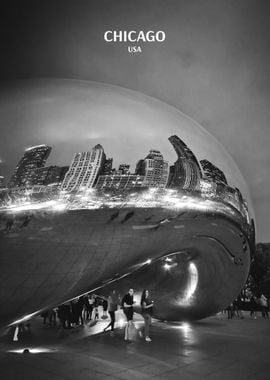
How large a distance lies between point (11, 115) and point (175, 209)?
6.26ft

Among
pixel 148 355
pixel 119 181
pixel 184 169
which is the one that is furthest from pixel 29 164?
pixel 148 355

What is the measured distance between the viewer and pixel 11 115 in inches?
113

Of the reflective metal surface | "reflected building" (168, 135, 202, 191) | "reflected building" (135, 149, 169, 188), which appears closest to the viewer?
the reflective metal surface

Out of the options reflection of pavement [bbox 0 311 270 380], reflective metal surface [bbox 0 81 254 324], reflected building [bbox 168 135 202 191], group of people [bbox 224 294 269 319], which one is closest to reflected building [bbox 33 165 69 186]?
reflective metal surface [bbox 0 81 254 324]

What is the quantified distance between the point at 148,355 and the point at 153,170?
9.05 ft

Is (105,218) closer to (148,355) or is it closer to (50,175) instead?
(50,175)

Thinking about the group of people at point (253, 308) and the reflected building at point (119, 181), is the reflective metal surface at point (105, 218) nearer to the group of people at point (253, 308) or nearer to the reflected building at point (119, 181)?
the reflected building at point (119, 181)

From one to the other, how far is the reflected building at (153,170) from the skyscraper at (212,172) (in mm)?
617

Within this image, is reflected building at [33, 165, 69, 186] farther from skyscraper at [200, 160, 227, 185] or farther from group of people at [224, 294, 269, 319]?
group of people at [224, 294, 269, 319]

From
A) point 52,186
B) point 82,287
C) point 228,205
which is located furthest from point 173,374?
point 52,186

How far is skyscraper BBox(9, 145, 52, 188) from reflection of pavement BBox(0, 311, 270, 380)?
1.77 metres

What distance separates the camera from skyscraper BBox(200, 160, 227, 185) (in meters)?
3.55

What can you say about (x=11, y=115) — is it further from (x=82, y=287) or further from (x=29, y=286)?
(x=82, y=287)

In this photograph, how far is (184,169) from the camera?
3277 millimetres
